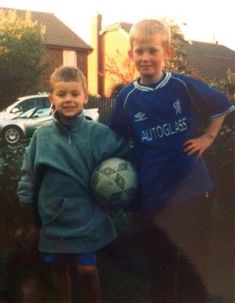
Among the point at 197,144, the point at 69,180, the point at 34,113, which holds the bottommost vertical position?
the point at 69,180

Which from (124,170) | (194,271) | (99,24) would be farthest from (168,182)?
(99,24)

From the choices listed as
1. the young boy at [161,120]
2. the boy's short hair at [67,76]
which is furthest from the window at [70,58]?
the young boy at [161,120]

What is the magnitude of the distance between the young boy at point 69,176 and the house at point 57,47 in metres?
0.15

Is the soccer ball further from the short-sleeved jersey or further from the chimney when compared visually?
the chimney

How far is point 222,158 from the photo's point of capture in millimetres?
2217

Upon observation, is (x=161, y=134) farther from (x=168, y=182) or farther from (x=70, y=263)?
(x=70, y=263)

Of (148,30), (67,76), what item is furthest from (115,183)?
(148,30)

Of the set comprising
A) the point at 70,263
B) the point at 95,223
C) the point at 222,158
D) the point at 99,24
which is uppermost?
the point at 99,24

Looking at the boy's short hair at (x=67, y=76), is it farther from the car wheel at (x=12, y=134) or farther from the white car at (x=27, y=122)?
the car wheel at (x=12, y=134)

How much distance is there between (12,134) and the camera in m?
2.02

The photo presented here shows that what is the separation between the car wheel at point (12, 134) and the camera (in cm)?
200

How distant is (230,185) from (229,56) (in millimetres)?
575

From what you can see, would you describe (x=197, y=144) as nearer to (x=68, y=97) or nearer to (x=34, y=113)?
(x=68, y=97)

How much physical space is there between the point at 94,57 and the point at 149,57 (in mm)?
379
